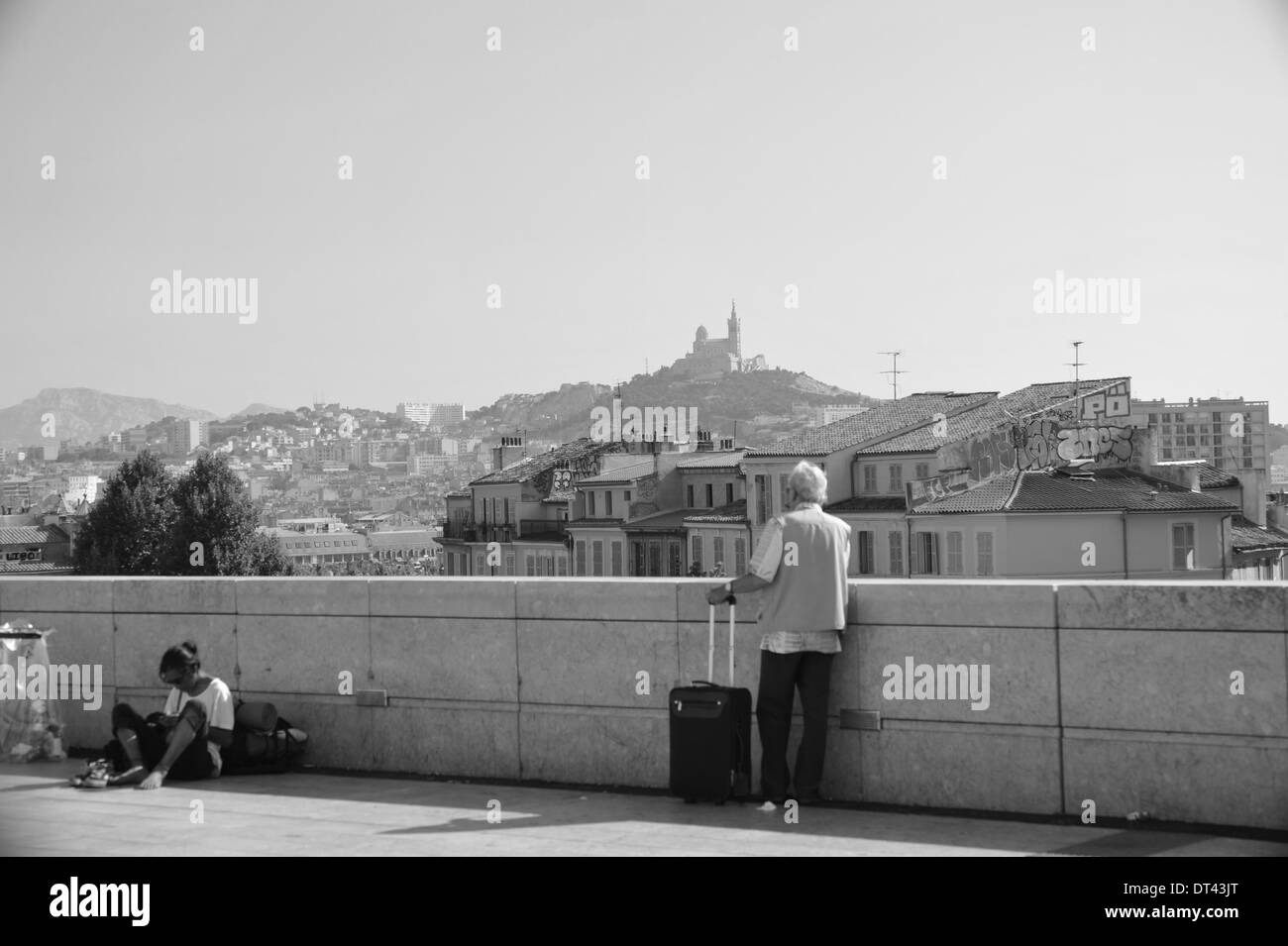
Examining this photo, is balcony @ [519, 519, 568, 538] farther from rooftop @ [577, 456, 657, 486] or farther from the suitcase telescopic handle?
the suitcase telescopic handle

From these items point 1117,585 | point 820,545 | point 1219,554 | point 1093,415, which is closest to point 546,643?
point 820,545

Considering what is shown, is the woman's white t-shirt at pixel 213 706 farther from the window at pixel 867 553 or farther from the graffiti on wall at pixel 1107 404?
the graffiti on wall at pixel 1107 404

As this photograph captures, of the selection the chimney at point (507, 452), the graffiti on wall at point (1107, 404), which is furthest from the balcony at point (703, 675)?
the chimney at point (507, 452)

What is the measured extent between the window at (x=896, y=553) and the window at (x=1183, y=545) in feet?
32.4

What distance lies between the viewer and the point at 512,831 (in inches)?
301

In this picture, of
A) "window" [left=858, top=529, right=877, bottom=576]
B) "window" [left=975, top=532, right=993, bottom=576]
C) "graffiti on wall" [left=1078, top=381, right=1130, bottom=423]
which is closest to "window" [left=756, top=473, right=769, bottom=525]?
"window" [left=858, top=529, right=877, bottom=576]

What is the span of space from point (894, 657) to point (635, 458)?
2780 inches

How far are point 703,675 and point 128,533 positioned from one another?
9089 centimetres

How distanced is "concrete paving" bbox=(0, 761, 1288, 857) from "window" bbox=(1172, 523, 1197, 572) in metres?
47.2

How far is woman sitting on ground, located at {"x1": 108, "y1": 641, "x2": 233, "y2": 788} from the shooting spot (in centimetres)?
923

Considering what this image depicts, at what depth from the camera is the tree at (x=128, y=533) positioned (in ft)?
306

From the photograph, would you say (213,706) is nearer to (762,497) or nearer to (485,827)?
(485,827)

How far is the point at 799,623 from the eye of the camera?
7.95 meters

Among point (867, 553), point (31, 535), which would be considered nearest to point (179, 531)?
point (31, 535)
